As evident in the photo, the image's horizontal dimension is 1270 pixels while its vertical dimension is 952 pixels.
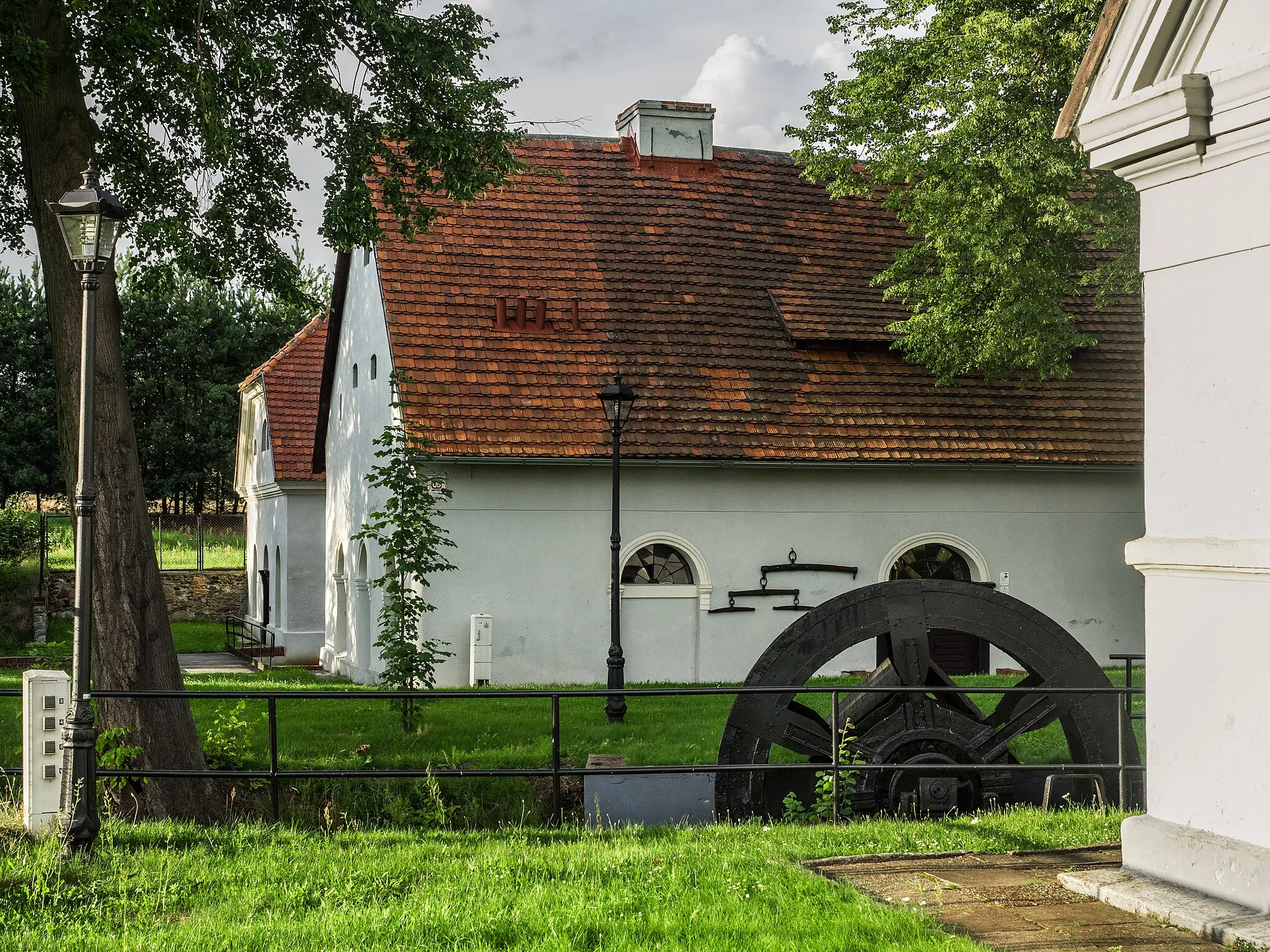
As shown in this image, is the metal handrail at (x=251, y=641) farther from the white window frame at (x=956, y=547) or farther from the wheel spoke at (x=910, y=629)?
the wheel spoke at (x=910, y=629)

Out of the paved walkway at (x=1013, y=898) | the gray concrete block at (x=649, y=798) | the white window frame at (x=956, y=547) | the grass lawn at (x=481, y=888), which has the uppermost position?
the white window frame at (x=956, y=547)

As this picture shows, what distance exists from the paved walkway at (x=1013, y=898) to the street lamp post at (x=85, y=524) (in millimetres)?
3997

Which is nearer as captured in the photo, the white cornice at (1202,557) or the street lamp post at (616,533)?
the white cornice at (1202,557)

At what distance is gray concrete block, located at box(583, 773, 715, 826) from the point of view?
11.5m

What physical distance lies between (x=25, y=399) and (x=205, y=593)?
17.4 m

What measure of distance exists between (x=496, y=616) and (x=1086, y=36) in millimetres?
11096

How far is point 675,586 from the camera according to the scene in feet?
64.7

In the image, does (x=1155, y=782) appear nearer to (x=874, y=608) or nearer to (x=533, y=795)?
(x=874, y=608)

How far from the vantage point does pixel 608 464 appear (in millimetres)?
19219

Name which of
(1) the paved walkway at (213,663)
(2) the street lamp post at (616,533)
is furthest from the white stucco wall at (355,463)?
(2) the street lamp post at (616,533)

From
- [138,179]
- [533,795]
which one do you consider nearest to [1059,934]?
[533,795]

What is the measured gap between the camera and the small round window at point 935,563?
20.9m

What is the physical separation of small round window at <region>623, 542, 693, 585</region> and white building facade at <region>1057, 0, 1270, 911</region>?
45.0 feet

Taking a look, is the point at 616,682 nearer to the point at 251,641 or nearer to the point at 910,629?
the point at 910,629
